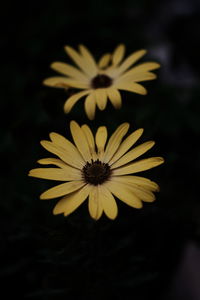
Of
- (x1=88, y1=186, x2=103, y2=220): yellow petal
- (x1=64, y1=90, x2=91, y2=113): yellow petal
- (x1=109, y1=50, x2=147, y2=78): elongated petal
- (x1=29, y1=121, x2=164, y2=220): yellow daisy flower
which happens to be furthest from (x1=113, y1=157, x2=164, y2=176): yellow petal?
(x1=109, y1=50, x2=147, y2=78): elongated petal

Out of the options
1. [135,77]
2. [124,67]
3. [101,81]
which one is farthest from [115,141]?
[124,67]

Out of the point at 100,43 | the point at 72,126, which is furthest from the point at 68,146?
the point at 100,43

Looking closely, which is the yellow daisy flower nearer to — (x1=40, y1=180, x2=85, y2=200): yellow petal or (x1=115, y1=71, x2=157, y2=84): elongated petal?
(x1=40, y1=180, x2=85, y2=200): yellow petal

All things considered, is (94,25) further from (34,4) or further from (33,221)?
(33,221)

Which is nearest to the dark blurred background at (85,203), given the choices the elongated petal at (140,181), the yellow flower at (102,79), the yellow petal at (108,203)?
the yellow flower at (102,79)

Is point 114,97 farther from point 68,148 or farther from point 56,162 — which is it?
point 56,162

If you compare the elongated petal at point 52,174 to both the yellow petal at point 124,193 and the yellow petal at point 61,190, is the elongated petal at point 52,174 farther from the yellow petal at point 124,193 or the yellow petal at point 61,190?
the yellow petal at point 124,193
